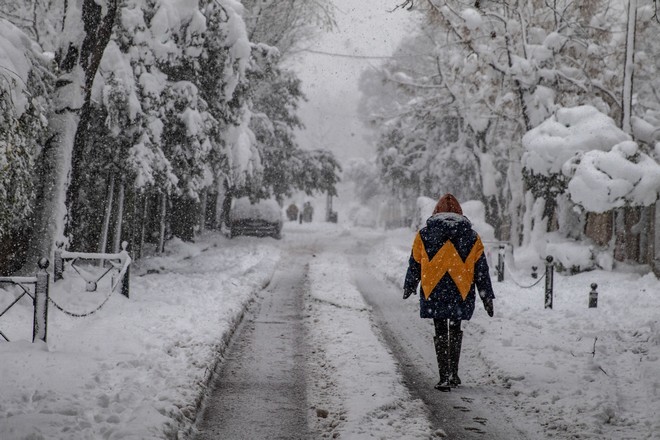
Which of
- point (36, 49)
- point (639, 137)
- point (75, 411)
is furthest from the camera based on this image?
point (639, 137)

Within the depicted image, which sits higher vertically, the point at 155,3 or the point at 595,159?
the point at 155,3

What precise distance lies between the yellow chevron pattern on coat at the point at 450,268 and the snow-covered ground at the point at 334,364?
109 cm

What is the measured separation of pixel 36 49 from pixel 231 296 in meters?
5.27

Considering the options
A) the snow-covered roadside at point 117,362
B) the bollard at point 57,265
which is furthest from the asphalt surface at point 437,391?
the bollard at point 57,265

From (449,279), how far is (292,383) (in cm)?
194

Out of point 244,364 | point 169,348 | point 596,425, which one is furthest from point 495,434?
point 169,348

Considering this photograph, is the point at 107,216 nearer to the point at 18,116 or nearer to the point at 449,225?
the point at 18,116

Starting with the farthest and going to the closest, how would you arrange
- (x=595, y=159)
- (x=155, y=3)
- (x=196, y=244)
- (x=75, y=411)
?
(x=196, y=244) < (x=595, y=159) < (x=155, y=3) < (x=75, y=411)

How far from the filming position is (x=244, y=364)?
7066mm

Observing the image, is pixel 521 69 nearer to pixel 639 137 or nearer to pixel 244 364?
pixel 639 137

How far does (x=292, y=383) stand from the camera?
6.28 m

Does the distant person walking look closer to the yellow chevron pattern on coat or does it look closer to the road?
the yellow chevron pattern on coat

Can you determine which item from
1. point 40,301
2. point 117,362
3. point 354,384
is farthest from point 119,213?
point 354,384

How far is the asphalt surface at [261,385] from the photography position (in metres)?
5.01
